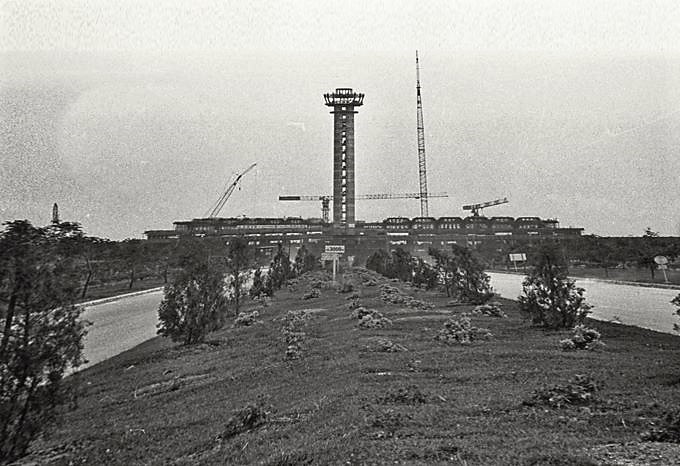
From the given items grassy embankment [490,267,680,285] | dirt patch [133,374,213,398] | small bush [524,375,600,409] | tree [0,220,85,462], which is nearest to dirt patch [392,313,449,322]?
dirt patch [133,374,213,398]

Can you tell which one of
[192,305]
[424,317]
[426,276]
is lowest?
[424,317]

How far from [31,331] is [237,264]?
23.4 m

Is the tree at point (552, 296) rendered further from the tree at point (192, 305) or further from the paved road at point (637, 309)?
the tree at point (192, 305)

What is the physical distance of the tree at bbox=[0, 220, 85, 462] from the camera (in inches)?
338

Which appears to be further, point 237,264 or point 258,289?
point 258,289

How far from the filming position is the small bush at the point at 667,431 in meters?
7.00

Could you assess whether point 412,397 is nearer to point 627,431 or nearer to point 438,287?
point 627,431

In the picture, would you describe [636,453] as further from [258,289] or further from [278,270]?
[278,270]

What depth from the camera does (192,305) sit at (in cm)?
2106

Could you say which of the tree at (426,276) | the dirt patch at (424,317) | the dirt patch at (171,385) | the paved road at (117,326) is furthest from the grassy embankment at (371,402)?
the tree at (426,276)

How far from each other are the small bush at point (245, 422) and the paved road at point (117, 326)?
11.1m

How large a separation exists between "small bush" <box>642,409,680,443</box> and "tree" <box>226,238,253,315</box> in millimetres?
25829

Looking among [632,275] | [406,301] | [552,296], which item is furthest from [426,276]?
[632,275]

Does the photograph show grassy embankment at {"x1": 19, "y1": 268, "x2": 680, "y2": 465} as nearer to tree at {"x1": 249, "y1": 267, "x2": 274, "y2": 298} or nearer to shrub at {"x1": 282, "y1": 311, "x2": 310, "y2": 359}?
shrub at {"x1": 282, "y1": 311, "x2": 310, "y2": 359}
